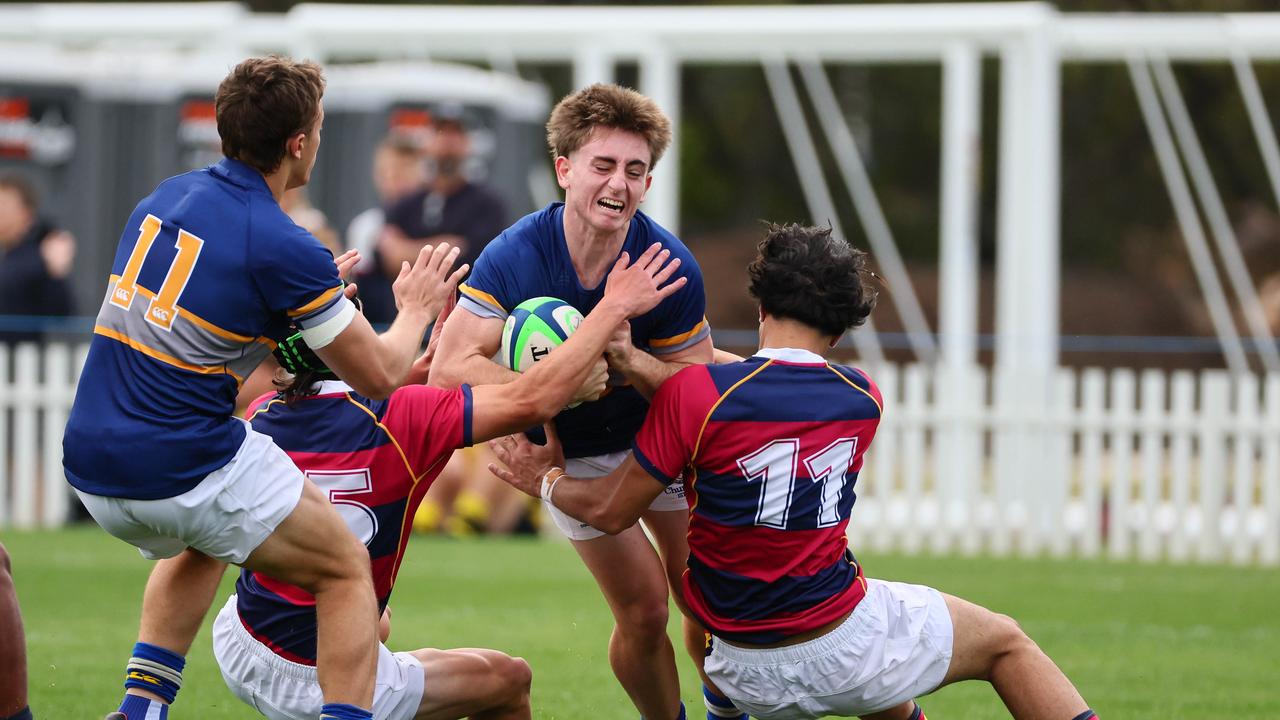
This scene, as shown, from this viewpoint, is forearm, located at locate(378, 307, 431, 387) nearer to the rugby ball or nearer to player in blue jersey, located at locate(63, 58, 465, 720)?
player in blue jersey, located at locate(63, 58, 465, 720)

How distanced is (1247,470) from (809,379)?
28.7 feet

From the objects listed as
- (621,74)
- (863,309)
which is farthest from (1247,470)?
(621,74)

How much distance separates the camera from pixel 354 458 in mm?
4871

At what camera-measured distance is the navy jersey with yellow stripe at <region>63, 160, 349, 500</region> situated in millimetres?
4535

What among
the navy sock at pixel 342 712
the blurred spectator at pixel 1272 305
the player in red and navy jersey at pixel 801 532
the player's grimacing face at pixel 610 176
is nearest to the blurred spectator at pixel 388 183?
the player's grimacing face at pixel 610 176

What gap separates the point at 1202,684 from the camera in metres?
7.30

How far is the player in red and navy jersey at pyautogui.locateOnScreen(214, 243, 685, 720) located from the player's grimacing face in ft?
1.18

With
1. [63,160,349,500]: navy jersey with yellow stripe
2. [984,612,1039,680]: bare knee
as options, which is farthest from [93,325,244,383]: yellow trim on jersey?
[984,612,1039,680]: bare knee

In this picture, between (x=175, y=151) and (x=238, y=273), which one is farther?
(x=175, y=151)

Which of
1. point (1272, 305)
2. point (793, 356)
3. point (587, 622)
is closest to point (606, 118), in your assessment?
point (793, 356)

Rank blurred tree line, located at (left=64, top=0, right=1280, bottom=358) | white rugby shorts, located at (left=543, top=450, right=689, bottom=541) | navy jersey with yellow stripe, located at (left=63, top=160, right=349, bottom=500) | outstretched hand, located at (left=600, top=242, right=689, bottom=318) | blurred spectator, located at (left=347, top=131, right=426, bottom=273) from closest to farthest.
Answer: navy jersey with yellow stripe, located at (left=63, top=160, right=349, bottom=500), outstretched hand, located at (left=600, top=242, right=689, bottom=318), white rugby shorts, located at (left=543, top=450, right=689, bottom=541), blurred spectator, located at (left=347, top=131, right=426, bottom=273), blurred tree line, located at (left=64, top=0, right=1280, bottom=358)

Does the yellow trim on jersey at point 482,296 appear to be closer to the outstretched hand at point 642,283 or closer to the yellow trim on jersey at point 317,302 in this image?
the outstretched hand at point 642,283

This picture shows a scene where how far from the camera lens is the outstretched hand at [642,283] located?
5082mm

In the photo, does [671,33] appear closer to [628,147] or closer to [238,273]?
[628,147]
